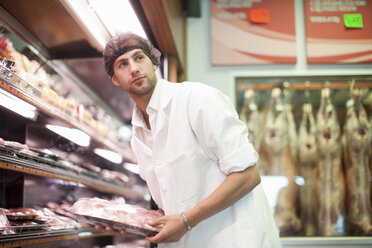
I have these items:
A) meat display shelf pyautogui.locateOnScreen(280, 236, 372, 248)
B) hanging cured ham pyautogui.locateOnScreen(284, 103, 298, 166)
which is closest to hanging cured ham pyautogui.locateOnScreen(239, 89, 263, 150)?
hanging cured ham pyautogui.locateOnScreen(284, 103, 298, 166)

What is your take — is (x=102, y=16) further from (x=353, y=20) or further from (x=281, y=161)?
(x=353, y=20)

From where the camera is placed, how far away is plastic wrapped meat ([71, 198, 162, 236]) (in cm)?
156

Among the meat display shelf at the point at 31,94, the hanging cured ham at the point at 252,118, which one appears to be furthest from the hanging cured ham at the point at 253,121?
the meat display shelf at the point at 31,94

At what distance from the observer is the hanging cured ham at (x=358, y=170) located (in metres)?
3.37

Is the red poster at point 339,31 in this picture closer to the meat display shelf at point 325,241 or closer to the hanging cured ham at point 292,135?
the hanging cured ham at point 292,135

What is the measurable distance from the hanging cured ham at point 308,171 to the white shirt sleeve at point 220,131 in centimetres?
197

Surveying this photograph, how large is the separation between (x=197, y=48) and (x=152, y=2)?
1594mm

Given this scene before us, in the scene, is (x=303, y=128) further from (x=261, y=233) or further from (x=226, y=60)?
(x=261, y=233)

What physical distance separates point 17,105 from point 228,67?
215cm

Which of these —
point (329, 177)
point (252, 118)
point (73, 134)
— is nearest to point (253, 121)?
point (252, 118)

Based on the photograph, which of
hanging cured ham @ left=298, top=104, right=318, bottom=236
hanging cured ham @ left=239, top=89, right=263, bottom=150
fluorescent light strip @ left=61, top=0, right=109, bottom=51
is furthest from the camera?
hanging cured ham @ left=239, top=89, right=263, bottom=150

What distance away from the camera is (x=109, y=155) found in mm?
3531

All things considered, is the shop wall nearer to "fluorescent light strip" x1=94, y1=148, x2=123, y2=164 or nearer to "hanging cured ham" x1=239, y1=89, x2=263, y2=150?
"hanging cured ham" x1=239, y1=89, x2=263, y2=150

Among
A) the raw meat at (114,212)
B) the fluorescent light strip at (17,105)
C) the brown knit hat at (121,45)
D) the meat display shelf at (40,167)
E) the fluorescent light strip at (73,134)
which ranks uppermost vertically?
the brown knit hat at (121,45)
